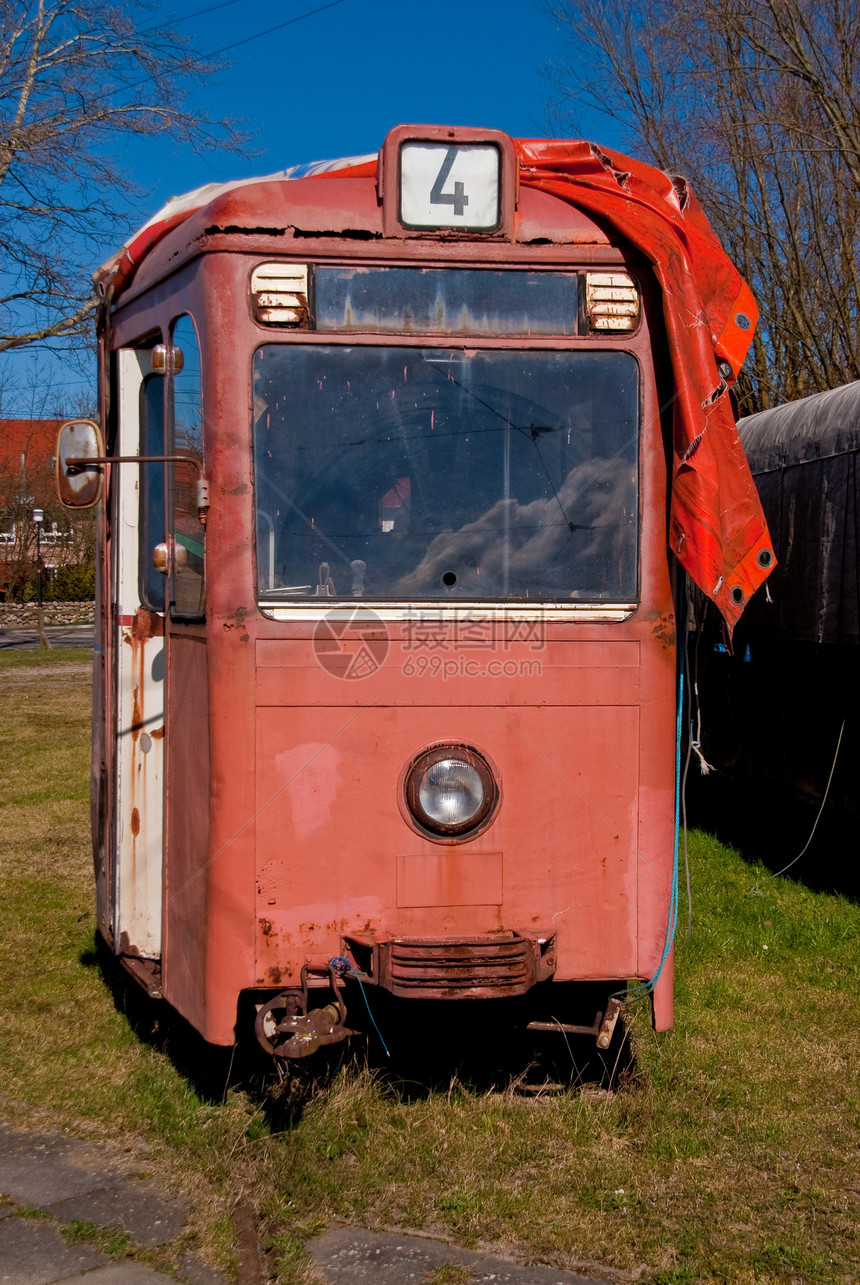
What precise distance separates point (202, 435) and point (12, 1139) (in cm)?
253

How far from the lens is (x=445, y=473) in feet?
12.5

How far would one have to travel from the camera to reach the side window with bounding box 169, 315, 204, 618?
3863 mm

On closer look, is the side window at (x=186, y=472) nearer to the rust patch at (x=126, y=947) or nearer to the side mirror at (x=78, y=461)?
the side mirror at (x=78, y=461)

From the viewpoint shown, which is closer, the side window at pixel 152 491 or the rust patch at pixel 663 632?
the rust patch at pixel 663 632

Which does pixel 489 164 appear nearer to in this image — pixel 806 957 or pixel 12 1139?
pixel 12 1139

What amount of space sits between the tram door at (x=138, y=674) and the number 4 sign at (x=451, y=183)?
1.36m

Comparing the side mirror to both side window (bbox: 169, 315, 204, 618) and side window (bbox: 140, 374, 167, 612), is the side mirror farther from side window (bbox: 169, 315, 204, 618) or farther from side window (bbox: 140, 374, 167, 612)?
side window (bbox: 140, 374, 167, 612)

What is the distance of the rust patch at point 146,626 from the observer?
Result: 4558 mm

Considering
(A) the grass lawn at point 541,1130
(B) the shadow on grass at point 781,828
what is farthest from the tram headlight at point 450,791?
(B) the shadow on grass at point 781,828

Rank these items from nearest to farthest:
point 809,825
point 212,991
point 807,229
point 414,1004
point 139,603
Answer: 1. point 212,991
2. point 414,1004
3. point 139,603
4. point 809,825
5. point 807,229

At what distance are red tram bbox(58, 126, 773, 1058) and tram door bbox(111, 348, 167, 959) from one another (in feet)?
2.35

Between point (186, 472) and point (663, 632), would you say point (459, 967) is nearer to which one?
point (663, 632)

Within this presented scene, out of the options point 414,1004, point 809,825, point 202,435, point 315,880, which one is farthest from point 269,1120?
point 809,825

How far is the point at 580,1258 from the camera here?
11.1 feet
